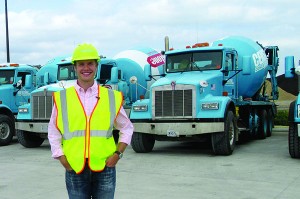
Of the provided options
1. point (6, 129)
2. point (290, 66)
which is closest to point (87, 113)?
point (290, 66)

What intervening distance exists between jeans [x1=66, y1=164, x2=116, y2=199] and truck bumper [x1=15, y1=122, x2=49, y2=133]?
8809 millimetres

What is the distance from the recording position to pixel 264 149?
11.4 m

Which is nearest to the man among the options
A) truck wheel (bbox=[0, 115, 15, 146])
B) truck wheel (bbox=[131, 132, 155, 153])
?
truck wheel (bbox=[131, 132, 155, 153])

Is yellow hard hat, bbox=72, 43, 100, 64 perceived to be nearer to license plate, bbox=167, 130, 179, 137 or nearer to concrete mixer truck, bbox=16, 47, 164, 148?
license plate, bbox=167, 130, 179, 137

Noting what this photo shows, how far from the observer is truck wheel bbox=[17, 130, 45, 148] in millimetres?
12781

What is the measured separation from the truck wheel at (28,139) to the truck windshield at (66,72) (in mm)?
1825

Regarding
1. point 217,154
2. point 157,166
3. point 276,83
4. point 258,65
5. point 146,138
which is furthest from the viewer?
point 276,83

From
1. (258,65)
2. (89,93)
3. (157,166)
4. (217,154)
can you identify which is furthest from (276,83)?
(89,93)

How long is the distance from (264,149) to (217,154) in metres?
1.72

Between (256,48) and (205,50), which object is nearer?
(205,50)

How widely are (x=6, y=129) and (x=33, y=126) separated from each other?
75.0 inches

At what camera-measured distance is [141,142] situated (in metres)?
10.8

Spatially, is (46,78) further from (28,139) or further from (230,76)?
(230,76)

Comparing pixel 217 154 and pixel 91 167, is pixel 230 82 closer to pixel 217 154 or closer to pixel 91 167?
pixel 217 154
